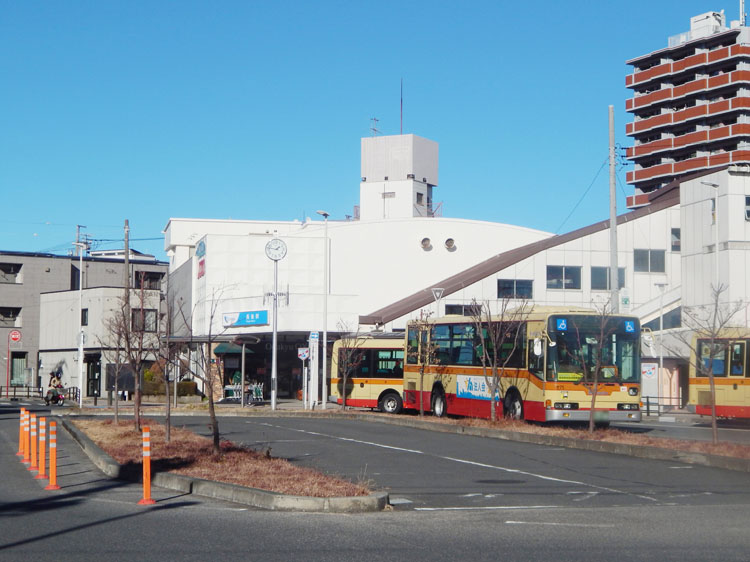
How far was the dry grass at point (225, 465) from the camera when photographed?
507 inches

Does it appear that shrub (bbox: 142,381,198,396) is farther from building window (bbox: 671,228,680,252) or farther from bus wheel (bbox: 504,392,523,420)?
bus wheel (bbox: 504,392,523,420)

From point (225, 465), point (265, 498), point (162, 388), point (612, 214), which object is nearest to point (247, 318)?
point (162, 388)

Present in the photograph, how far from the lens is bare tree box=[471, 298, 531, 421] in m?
27.1

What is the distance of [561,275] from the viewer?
56188 mm

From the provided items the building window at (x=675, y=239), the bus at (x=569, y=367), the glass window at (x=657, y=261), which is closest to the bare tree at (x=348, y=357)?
the bus at (x=569, y=367)

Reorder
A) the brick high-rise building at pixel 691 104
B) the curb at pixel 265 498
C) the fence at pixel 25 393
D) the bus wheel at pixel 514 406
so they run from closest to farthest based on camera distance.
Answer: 1. the curb at pixel 265 498
2. the bus wheel at pixel 514 406
3. the fence at pixel 25 393
4. the brick high-rise building at pixel 691 104

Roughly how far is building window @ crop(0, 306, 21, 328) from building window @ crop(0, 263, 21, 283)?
7.33 feet

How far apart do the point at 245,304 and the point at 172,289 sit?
61.7 ft

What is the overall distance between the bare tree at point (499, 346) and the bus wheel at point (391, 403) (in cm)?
850

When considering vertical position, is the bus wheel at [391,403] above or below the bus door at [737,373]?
below

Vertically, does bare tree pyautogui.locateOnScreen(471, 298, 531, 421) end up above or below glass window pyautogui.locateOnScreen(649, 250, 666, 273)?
below

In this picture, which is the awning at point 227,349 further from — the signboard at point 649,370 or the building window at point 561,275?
the signboard at point 649,370

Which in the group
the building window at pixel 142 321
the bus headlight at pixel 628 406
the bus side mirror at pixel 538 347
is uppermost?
the building window at pixel 142 321

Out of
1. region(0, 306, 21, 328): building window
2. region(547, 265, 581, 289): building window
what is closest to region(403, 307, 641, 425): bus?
region(547, 265, 581, 289): building window
